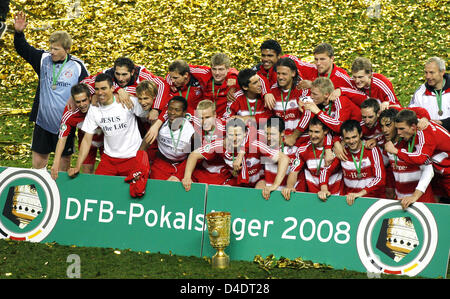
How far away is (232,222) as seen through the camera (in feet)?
20.1

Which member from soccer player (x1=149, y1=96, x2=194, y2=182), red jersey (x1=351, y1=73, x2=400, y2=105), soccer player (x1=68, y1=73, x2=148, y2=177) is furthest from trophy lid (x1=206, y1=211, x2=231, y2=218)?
red jersey (x1=351, y1=73, x2=400, y2=105)

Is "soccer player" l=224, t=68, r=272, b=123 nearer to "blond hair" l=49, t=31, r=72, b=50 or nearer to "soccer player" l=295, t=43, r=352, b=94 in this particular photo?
"soccer player" l=295, t=43, r=352, b=94

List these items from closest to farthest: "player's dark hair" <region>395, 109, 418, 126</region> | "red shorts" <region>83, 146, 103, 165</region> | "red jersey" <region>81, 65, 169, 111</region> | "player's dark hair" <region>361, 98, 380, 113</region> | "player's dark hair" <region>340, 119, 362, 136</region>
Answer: "player's dark hair" <region>395, 109, 418, 126</region>
"player's dark hair" <region>340, 119, 362, 136</region>
"player's dark hair" <region>361, 98, 380, 113</region>
"red jersey" <region>81, 65, 169, 111</region>
"red shorts" <region>83, 146, 103, 165</region>

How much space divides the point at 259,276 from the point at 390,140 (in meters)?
1.91

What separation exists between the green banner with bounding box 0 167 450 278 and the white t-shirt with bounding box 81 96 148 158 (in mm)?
511

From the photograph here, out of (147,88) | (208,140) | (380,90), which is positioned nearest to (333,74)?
(380,90)

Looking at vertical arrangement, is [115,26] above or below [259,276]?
above

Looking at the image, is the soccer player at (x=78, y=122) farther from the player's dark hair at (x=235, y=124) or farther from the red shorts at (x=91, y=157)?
the player's dark hair at (x=235, y=124)

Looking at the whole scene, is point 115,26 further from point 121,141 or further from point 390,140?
point 390,140

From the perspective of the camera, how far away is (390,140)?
6363 mm

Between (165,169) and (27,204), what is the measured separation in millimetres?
1458

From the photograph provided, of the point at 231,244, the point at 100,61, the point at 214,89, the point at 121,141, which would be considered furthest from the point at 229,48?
the point at 231,244

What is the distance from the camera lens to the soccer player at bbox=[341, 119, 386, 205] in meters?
6.28

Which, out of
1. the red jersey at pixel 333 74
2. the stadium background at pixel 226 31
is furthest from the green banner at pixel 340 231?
the stadium background at pixel 226 31
